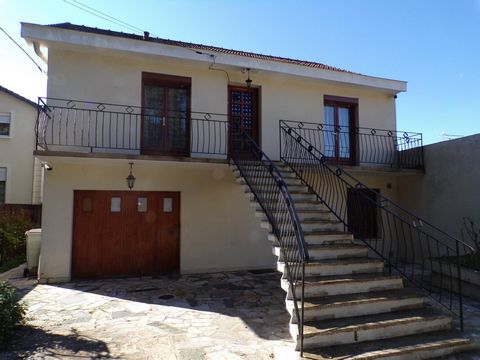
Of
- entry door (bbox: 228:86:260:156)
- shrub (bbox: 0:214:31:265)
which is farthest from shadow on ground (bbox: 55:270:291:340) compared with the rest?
shrub (bbox: 0:214:31:265)

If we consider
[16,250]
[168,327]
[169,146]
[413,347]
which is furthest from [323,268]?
[16,250]

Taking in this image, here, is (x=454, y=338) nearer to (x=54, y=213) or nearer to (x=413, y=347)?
(x=413, y=347)

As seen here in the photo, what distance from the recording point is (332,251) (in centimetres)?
534

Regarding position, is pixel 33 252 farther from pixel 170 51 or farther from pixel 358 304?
pixel 358 304

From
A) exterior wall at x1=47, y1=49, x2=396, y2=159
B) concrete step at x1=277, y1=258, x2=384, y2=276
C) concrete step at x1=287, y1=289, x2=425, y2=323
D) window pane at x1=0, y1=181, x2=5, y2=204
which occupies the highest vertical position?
exterior wall at x1=47, y1=49, x2=396, y2=159

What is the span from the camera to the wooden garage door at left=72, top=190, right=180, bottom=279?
798 centimetres

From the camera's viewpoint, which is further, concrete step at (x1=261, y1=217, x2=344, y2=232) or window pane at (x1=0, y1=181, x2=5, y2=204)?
window pane at (x1=0, y1=181, x2=5, y2=204)

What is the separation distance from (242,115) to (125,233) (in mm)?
4319

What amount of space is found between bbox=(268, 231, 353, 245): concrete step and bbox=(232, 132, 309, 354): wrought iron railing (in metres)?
0.33

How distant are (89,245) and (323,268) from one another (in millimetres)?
5626

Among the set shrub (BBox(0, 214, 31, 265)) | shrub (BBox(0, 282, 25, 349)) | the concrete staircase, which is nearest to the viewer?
the concrete staircase

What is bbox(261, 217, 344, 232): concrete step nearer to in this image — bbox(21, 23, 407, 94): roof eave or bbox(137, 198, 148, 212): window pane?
bbox(137, 198, 148, 212): window pane

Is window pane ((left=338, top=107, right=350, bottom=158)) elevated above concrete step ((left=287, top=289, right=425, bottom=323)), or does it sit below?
above

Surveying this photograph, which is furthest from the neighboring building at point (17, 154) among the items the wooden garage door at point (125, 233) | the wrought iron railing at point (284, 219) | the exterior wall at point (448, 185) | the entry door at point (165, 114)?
the exterior wall at point (448, 185)
